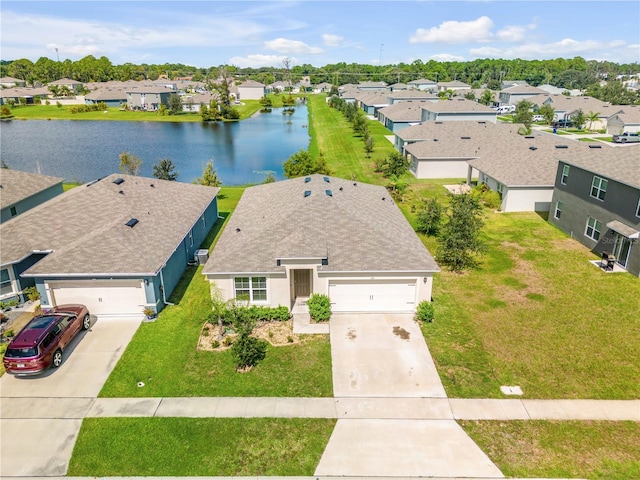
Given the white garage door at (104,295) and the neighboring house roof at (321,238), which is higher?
the neighboring house roof at (321,238)

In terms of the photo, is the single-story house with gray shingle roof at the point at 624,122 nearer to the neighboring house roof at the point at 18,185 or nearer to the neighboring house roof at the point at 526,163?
the neighboring house roof at the point at 526,163

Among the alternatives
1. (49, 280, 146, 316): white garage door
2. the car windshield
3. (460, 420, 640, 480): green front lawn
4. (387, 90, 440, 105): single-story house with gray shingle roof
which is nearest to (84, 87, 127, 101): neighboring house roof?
(387, 90, 440, 105): single-story house with gray shingle roof

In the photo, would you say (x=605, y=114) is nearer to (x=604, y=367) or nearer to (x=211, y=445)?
(x=604, y=367)

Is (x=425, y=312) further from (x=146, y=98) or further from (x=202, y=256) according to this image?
(x=146, y=98)

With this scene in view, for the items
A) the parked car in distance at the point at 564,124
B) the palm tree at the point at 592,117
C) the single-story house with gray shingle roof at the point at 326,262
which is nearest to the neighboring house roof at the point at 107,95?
the parked car in distance at the point at 564,124

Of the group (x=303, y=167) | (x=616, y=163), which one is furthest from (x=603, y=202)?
(x=303, y=167)
